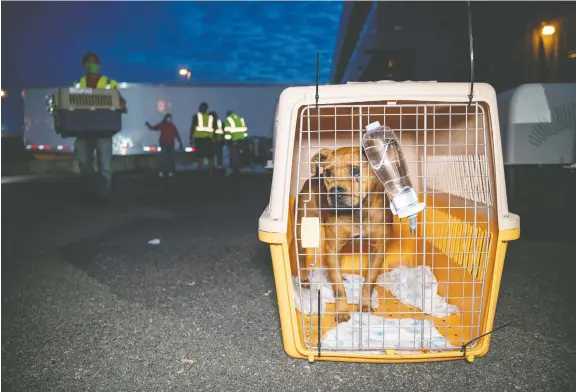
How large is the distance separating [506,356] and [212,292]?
5.82 ft

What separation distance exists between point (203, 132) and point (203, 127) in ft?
0.43

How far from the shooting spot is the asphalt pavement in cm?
208

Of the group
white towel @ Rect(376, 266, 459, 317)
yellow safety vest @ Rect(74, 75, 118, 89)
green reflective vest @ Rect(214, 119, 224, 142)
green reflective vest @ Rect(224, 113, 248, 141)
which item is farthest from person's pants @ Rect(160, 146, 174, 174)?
white towel @ Rect(376, 266, 459, 317)

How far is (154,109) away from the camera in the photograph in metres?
18.6

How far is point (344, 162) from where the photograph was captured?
2.92m

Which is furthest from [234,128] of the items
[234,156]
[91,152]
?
[91,152]

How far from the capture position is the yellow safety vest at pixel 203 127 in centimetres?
1327

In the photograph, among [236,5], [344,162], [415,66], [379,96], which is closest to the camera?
[379,96]

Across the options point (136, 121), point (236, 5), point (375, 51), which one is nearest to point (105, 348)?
point (375, 51)

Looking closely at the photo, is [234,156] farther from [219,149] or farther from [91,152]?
[91,152]

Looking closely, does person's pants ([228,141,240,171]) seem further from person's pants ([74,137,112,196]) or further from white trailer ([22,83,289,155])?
person's pants ([74,137,112,196])

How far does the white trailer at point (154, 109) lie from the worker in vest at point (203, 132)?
16.5 feet

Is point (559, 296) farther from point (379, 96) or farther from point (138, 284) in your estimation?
point (138, 284)

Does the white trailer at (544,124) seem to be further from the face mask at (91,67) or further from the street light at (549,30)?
the face mask at (91,67)
